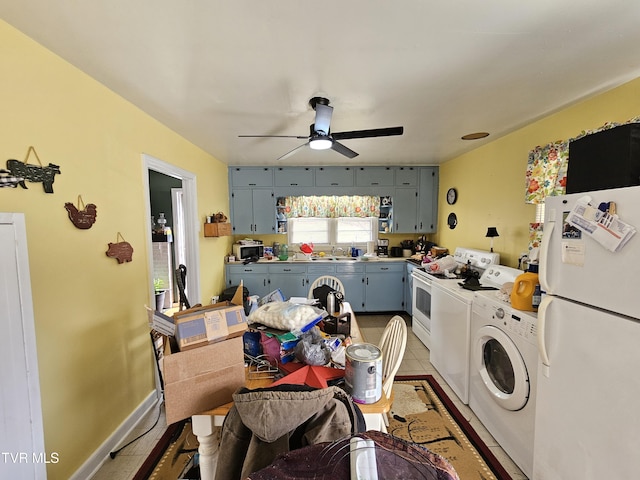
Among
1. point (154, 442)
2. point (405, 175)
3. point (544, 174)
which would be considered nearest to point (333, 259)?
point (405, 175)

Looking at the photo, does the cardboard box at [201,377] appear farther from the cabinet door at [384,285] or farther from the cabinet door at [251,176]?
the cabinet door at [251,176]

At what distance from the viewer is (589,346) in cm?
116

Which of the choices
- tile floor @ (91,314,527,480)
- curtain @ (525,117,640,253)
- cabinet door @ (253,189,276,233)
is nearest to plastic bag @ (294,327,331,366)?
tile floor @ (91,314,527,480)

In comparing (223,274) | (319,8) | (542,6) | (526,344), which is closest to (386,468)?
(526,344)

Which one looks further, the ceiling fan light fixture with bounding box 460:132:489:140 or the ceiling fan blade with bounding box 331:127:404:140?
the ceiling fan light fixture with bounding box 460:132:489:140

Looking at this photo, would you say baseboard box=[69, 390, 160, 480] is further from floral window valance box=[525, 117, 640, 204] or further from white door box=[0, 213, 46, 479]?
floral window valance box=[525, 117, 640, 204]

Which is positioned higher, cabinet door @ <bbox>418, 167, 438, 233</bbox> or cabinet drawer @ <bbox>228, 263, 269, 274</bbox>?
cabinet door @ <bbox>418, 167, 438, 233</bbox>

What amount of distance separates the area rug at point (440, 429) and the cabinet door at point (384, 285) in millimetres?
1689

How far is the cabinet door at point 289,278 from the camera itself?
410 cm

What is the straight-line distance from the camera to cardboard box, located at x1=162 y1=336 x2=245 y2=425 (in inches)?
38.6

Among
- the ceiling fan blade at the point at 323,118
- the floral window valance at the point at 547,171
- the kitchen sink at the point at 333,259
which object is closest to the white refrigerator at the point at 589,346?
the floral window valance at the point at 547,171

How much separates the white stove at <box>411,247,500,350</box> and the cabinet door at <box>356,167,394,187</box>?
1.59 meters

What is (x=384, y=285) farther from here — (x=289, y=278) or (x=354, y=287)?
(x=289, y=278)

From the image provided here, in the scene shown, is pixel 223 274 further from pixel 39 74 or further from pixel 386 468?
pixel 386 468
